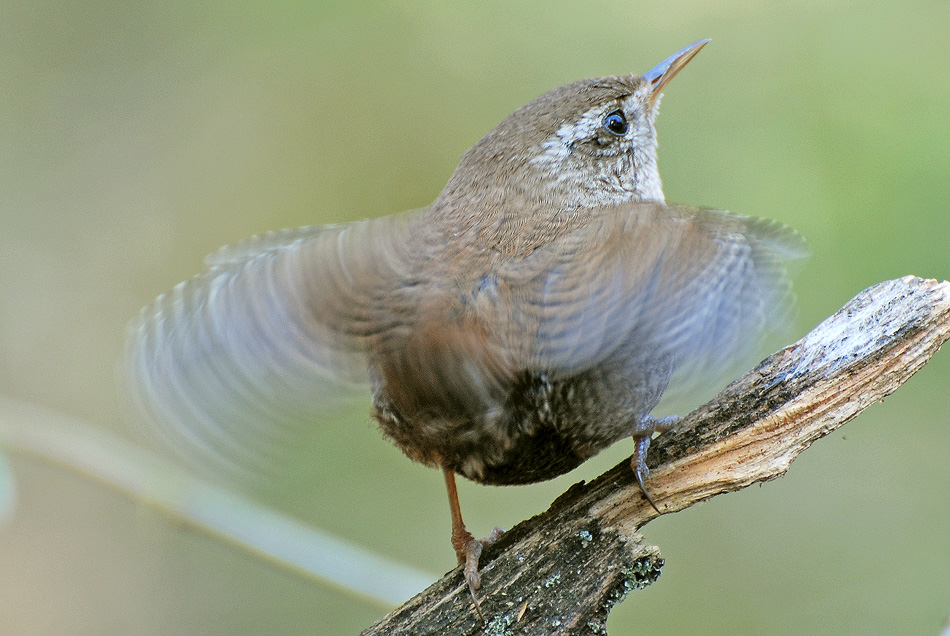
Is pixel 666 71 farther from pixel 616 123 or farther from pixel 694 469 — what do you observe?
pixel 694 469

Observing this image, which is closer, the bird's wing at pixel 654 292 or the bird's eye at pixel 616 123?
the bird's wing at pixel 654 292

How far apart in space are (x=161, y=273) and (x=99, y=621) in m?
2.32

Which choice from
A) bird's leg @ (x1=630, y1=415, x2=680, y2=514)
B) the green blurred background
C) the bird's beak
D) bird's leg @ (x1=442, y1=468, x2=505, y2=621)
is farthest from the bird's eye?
the green blurred background

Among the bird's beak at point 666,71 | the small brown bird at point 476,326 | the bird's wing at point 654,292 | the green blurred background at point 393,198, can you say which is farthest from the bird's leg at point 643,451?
the green blurred background at point 393,198

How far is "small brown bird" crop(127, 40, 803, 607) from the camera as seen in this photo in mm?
2211

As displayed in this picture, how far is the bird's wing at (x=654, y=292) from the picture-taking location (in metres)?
2.17

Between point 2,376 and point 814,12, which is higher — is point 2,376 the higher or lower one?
the higher one

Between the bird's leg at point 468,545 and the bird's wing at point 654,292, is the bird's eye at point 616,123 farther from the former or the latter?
the bird's leg at point 468,545

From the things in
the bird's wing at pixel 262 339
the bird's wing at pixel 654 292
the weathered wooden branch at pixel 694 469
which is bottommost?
the weathered wooden branch at pixel 694 469

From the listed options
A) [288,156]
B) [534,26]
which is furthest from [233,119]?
[534,26]

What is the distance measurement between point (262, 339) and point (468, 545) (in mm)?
918

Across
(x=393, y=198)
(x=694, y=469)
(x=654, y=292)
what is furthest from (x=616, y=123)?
(x=393, y=198)

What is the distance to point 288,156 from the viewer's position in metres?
6.22

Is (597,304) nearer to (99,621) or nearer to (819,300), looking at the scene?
(819,300)
